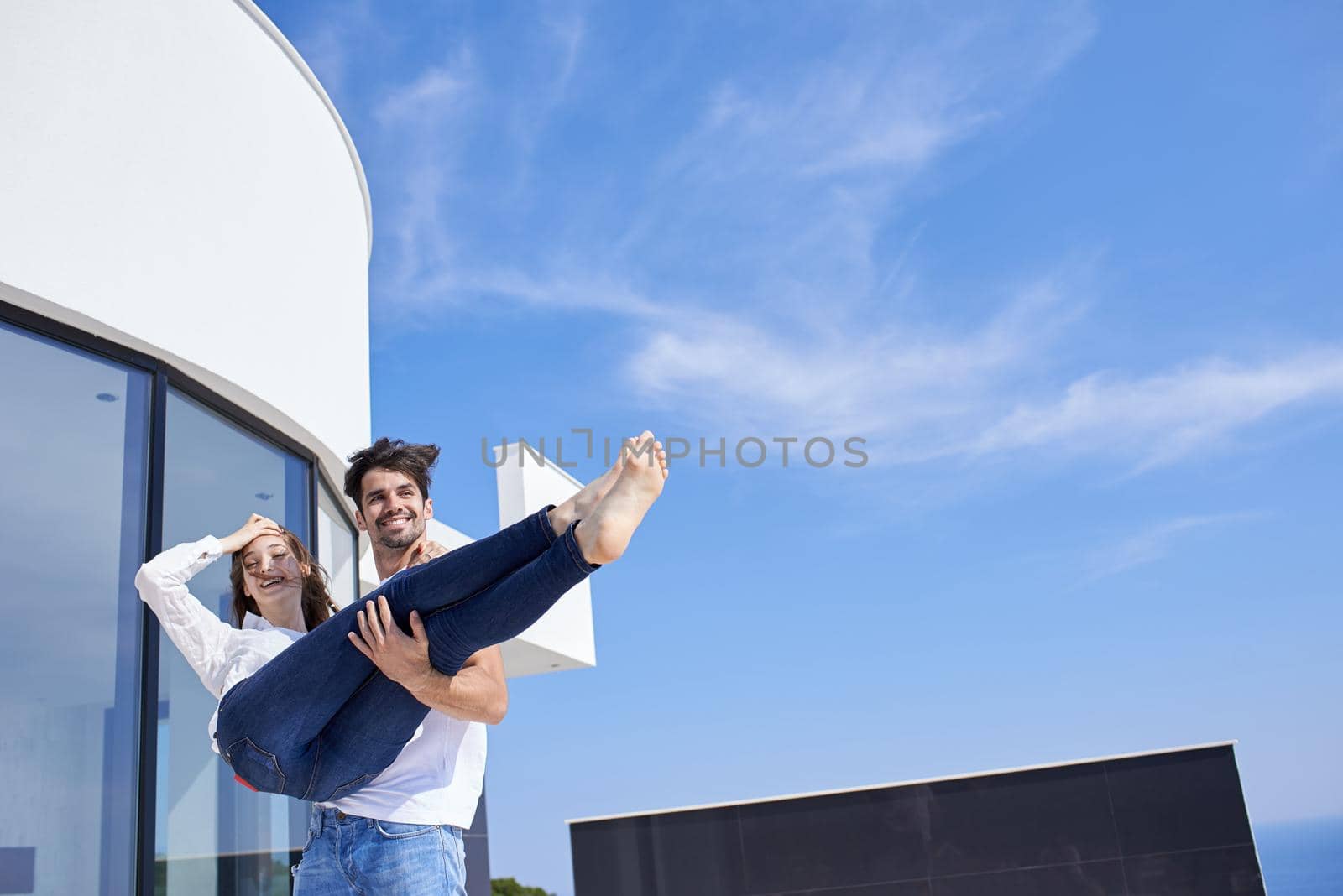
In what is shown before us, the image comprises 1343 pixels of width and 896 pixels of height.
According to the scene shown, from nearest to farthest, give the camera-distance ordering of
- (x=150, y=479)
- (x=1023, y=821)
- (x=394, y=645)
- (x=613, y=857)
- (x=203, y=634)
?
(x=394, y=645) → (x=203, y=634) → (x=150, y=479) → (x=1023, y=821) → (x=613, y=857)

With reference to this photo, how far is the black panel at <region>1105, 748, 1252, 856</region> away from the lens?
7777 mm

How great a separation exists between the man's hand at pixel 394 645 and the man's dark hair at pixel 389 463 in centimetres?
50

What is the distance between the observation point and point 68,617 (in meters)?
3.18

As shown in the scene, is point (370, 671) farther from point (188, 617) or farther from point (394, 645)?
point (188, 617)

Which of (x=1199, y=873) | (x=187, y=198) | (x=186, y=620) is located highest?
(x=187, y=198)

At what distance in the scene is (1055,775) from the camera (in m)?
8.08

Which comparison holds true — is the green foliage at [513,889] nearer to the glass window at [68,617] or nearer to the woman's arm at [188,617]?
the glass window at [68,617]

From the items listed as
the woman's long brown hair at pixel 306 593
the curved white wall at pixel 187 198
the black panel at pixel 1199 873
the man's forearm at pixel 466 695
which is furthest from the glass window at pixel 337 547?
the black panel at pixel 1199 873

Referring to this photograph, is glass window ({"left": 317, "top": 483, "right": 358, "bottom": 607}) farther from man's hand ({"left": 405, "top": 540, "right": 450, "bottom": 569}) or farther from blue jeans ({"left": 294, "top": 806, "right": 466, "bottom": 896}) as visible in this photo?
blue jeans ({"left": 294, "top": 806, "right": 466, "bottom": 896})

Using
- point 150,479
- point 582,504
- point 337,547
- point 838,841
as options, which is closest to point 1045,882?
point 838,841

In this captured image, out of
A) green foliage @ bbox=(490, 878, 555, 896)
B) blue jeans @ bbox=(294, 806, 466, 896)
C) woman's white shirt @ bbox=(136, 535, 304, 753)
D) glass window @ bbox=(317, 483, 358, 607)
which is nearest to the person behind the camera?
blue jeans @ bbox=(294, 806, 466, 896)

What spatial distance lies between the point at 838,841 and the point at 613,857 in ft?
6.07

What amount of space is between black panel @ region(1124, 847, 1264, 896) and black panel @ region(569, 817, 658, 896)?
360cm

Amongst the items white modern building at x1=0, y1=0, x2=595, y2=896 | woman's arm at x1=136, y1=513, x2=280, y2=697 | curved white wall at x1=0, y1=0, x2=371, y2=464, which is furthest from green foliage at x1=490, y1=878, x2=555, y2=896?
woman's arm at x1=136, y1=513, x2=280, y2=697
